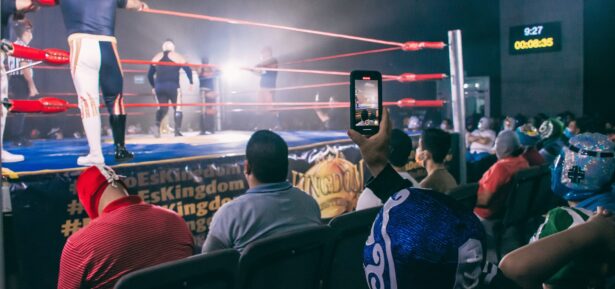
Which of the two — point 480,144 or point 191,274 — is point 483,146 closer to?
point 480,144

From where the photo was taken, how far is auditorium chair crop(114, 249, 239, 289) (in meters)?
1.11

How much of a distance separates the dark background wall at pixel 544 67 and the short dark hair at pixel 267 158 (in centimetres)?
845

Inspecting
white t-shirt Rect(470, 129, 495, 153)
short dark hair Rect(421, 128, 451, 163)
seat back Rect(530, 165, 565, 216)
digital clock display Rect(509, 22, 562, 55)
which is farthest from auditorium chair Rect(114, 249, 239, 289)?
digital clock display Rect(509, 22, 562, 55)

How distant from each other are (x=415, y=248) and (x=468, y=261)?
0.08m

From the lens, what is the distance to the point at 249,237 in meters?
1.73

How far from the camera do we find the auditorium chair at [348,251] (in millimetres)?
1690

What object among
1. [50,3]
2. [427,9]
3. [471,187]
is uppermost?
[427,9]

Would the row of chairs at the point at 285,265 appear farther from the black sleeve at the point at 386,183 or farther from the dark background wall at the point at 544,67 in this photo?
the dark background wall at the point at 544,67

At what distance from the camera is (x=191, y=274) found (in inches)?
47.1

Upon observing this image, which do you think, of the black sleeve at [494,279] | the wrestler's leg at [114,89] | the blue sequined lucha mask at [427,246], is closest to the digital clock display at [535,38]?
the wrestler's leg at [114,89]

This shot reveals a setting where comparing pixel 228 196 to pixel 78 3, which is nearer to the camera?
pixel 78 3

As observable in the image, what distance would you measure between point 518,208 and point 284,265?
2.12m

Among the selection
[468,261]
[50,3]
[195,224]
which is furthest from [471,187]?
[50,3]

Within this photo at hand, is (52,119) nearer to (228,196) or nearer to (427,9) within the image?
(228,196)
